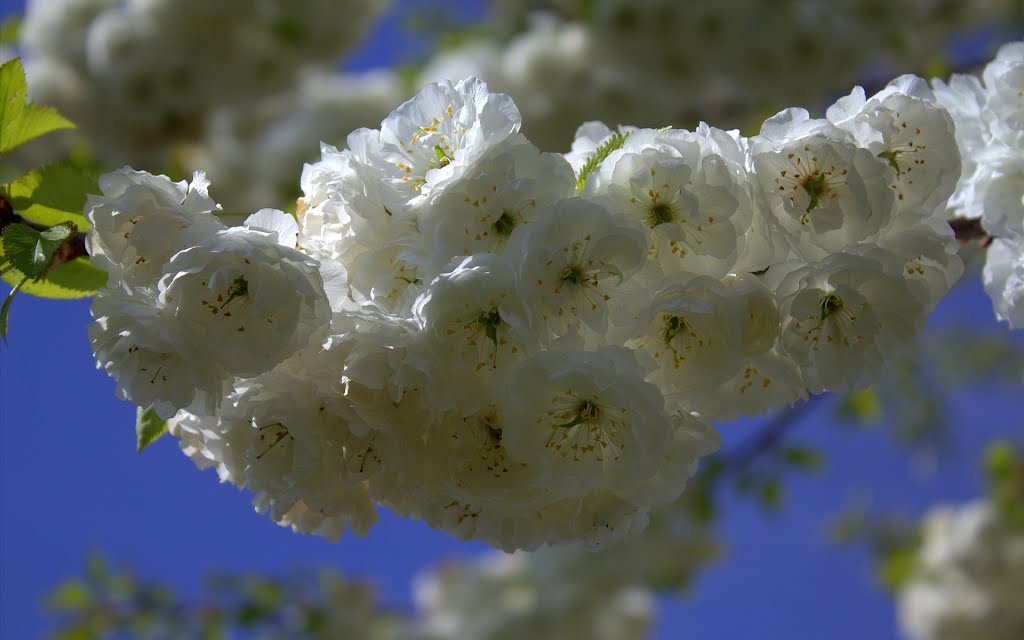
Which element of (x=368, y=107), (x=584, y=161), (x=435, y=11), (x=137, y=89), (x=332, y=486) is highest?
(x=435, y=11)

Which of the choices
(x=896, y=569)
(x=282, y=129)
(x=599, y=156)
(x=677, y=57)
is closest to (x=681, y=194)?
(x=599, y=156)

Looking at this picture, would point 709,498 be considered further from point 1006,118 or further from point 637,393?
point 637,393

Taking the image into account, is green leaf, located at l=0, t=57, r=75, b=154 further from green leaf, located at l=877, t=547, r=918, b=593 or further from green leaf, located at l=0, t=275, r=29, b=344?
green leaf, located at l=877, t=547, r=918, b=593

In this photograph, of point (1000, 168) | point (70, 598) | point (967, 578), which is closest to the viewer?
point (1000, 168)

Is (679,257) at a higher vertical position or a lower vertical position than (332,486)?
higher

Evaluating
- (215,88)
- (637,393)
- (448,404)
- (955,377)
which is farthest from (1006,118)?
(955,377)

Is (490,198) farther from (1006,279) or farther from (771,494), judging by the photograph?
(771,494)
